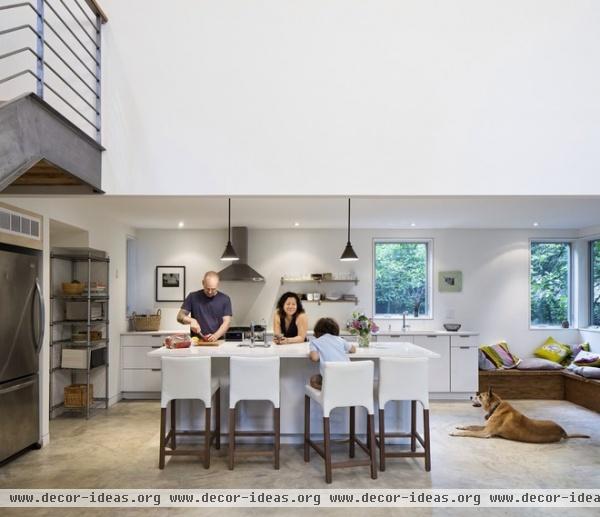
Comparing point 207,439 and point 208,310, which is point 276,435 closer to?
point 207,439

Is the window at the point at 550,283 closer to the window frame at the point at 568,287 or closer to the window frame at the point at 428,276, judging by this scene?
the window frame at the point at 568,287

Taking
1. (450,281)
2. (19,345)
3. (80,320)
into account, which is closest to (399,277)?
(450,281)

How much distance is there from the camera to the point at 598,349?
23.8ft

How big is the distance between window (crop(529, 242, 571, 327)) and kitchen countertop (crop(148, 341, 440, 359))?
4115mm

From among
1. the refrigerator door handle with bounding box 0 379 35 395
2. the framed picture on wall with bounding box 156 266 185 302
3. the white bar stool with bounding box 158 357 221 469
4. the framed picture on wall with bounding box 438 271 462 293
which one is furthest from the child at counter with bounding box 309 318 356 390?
the framed picture on wall with bounding box 156 266 185 302

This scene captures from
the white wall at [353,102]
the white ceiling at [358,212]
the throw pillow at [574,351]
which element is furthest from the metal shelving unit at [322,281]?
the white wall at [353,102]

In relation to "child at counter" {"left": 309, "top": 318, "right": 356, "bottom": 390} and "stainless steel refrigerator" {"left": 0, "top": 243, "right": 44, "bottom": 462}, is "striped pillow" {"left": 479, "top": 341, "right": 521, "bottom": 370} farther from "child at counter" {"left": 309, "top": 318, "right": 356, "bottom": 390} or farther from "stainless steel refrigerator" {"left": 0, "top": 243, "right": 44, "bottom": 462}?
"stainless steel refrigerator" {"left": 0, "top": 243, "right": 44, "bottom": 462}

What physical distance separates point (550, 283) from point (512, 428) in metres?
3.67

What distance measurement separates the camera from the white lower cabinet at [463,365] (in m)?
7.03

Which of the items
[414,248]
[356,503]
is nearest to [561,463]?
→ [356,503]

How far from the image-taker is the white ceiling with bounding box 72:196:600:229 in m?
5.49

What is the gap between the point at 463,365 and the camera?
23.2 feet

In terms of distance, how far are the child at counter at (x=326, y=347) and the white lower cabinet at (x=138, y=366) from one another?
3361 millimetres

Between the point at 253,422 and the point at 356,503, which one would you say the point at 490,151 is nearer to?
the point at 356,503
